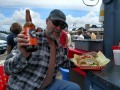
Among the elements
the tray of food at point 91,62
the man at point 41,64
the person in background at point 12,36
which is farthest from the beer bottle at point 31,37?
the person in background at point 12,36

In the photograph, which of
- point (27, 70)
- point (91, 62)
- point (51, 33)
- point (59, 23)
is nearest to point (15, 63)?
point (27, 70)

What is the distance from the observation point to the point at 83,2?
4598 mm

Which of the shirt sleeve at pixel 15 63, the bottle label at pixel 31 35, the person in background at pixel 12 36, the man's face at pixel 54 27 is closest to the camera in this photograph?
the bottle label at pixel 31 35

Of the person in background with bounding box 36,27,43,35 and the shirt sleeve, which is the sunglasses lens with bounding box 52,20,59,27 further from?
the shirt sleeve

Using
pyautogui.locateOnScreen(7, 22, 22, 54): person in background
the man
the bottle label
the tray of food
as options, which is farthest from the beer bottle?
pyautogui.locateOnScreen(7, 22, 22, 54): person in background

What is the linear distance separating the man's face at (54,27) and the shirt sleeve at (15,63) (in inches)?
15.9

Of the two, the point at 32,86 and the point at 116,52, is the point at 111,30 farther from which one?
the point at 32,86

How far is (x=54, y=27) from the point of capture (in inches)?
103

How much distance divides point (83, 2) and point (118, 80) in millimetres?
2684

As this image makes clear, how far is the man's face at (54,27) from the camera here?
2.62 meters

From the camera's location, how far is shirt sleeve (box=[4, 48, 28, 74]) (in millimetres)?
2342

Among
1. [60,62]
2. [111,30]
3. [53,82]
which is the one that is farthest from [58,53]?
[111,30]

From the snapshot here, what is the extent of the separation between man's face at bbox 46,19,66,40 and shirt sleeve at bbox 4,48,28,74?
40cm

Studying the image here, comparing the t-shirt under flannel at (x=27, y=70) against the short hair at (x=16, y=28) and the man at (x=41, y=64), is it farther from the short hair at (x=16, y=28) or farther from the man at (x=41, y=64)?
the short hair at (x=16, y=28)
